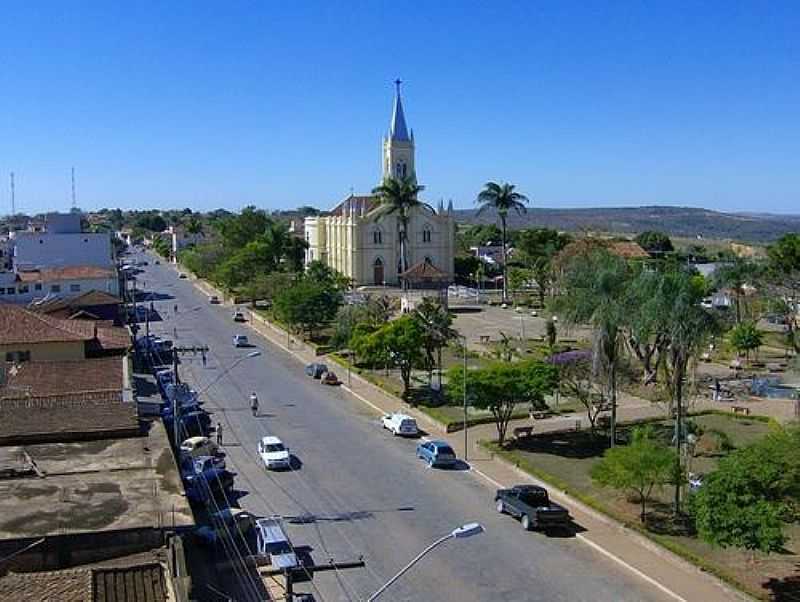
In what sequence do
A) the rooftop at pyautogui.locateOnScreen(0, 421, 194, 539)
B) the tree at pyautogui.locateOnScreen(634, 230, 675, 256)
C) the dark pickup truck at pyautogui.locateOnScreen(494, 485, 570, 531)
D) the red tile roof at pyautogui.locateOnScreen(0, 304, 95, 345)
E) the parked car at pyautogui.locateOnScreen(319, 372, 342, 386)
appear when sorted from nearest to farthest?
the rooftop at pyautogui.locateOnScreen(0, 421, 194, 539)
the dark pickup truck at pyautogui.locateOnScreen(494, 485, 570, 531)
the red tile roof at pyautogui.locateOnScreen(0, 304, 95, 345)
the parked car at pyautogui.locateOnScreen(319, 372, 342, 386)
the tree at pyautogui.locateOnScreen(634, 230, 675, 256)

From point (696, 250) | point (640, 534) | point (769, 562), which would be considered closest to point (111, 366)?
point (640, 534)

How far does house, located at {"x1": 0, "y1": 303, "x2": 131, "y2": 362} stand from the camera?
41125mm

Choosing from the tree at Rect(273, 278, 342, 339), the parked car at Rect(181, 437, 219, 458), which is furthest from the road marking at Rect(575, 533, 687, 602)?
the tree at Rect(273, 278, 342, 339)

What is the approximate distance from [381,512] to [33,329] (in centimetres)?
2209

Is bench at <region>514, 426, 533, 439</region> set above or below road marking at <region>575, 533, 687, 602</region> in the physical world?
above

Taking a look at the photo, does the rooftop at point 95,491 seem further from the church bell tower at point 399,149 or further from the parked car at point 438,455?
the church bell tower at point 399,149

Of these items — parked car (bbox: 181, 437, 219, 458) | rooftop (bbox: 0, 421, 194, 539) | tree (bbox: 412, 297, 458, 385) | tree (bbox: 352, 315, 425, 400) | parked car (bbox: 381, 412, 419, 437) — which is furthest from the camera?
tree (bbox: 412, 297, 458, 385)

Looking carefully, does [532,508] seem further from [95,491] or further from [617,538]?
[95,491]

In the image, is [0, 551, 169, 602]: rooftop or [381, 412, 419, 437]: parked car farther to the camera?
[381, 412, 419, 437]: parked car

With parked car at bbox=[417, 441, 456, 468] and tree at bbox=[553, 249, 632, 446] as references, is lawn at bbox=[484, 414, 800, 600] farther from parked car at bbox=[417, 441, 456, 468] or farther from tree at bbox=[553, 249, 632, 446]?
parked car at bbox=[417, 441, 456, 468]

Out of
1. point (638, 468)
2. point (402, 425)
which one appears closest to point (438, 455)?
point (402, 425)

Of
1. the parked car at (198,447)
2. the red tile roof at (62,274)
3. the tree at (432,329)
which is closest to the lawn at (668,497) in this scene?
the tree at (432,329)

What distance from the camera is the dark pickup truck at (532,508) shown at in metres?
26.1

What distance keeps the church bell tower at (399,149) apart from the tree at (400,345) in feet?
197
